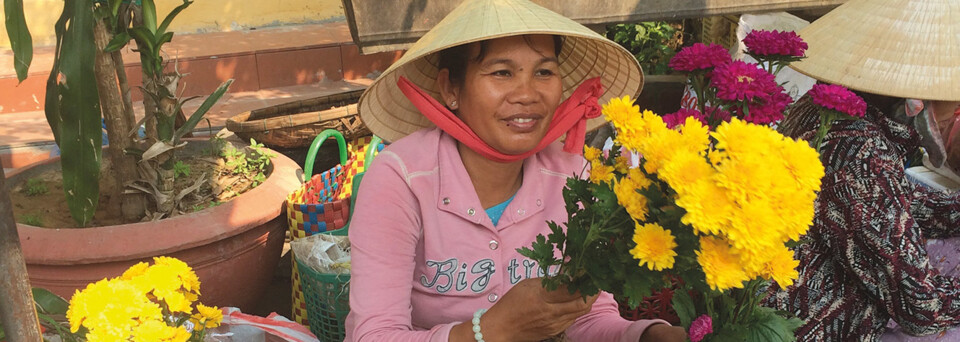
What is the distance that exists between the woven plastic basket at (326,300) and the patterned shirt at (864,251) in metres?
1.27

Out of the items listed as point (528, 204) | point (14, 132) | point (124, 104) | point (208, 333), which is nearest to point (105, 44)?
point (124, 104)

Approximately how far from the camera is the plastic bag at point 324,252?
7.92 ft

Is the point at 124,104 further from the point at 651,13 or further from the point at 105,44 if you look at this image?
the point at 651,13

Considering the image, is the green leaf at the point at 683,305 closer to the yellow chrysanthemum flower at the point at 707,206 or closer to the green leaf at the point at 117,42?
the yellow chrysanthemum flower at the point at 707,206

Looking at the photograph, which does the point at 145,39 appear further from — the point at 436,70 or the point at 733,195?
the point at 733,195

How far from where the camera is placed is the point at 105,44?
2.74 m

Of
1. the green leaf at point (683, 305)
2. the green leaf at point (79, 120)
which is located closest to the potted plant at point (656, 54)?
the green leaf at point (79, 120)

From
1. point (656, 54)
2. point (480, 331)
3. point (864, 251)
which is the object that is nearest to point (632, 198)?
point (480, 331)

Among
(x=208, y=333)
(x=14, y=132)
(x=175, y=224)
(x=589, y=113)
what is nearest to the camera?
(x=589, y=113)

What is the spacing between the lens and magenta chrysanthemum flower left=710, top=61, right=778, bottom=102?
1.67 metres

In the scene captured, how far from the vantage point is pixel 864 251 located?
187 cm

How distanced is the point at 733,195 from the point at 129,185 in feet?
8.30

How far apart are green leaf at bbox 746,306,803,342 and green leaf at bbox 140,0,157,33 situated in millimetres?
2340

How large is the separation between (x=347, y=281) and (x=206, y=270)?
670 millimetres
